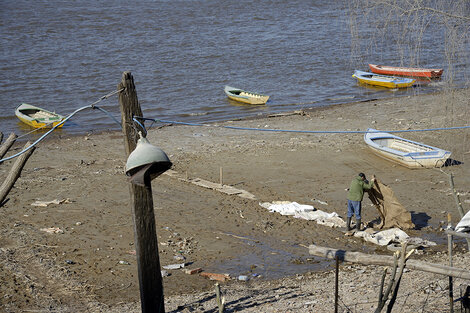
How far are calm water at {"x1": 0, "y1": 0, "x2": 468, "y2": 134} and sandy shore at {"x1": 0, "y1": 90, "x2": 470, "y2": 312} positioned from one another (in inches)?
271

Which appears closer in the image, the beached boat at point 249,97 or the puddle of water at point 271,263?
the puddle of water at point 271,263

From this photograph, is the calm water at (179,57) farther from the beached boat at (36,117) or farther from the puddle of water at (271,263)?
the puddle of water at (271,263)

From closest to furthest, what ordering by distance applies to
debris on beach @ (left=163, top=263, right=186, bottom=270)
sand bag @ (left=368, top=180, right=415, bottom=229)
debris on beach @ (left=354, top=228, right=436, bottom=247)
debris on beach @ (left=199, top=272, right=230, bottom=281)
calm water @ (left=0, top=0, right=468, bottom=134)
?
debris on beach @ (left=199, top=272, right=230, bottom=281)
debris on beach @ (left=163, top=263, right=186, bottom=270)
debris on beach @ (left=354, top=228, right=436, bottom=247)
sand bag @ (left=368, top=180, right=415, bottom=229)
calm water @ (left=0, top=0, right=468, bottom=134)

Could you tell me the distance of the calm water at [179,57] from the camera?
3019cm

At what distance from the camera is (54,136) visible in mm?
24172

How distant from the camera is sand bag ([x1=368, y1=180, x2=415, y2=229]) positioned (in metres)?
13.2

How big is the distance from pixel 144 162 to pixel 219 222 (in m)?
7.02

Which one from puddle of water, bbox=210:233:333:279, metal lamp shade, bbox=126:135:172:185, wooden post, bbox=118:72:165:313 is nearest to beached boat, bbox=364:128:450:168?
puddle of water, bbox=210:233:333:279

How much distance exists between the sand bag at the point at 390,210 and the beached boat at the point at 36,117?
15.2 metres

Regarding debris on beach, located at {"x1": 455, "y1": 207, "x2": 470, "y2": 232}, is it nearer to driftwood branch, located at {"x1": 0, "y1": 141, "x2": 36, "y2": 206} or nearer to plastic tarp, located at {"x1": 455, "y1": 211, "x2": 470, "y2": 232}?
plastic tarp, located at {"x1": 455, "y1": 211, "x2": 470, "y2": 232}

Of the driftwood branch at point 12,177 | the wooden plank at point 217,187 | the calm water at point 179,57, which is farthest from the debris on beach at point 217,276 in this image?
the calm water at point 179,57

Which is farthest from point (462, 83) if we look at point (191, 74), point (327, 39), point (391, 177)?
point (327, 39)

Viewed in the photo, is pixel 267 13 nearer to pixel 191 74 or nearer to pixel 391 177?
pixel 191 74

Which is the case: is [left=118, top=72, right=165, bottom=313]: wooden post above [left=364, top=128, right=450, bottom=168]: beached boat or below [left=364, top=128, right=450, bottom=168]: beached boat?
above
